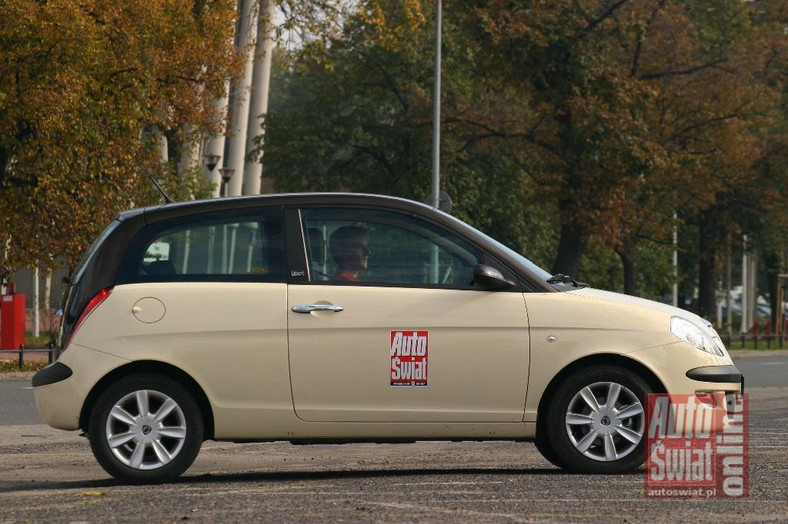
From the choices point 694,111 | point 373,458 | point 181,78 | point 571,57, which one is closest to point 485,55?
point 571,57

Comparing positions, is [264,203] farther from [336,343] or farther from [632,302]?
[632,302]

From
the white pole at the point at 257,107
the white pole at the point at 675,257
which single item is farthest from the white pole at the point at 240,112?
the white pole at the point at 675,257

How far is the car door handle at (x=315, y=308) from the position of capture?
9445mm

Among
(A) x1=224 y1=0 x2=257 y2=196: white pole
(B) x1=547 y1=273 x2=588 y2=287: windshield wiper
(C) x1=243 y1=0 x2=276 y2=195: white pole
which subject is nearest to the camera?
(B) x1=547 y1=273 x2=588 y2=287: windshield wiper

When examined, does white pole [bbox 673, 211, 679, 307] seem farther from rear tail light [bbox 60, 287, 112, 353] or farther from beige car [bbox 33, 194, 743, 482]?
rear tail light [bbox 60, 287, 112, 353]

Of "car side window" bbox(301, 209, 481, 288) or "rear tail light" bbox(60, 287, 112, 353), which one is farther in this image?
"car side window" bbox(301, 209, 481, 288)

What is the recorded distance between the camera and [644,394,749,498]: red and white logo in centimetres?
916

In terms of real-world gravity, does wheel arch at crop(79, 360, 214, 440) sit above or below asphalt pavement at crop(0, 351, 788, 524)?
above

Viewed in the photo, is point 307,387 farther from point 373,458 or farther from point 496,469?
point 373,458

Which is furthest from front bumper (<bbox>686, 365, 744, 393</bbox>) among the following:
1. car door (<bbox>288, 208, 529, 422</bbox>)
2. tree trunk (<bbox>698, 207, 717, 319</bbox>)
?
tree trunk (<bbox>698, 207, 717, 319</bbox>)

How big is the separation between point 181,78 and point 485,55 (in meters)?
10.9

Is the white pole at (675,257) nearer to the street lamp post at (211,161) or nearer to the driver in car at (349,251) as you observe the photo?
the street lamp post at (211,161)

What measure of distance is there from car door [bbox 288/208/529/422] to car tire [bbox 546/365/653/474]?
0.27m

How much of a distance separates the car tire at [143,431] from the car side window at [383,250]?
3.67 feet
